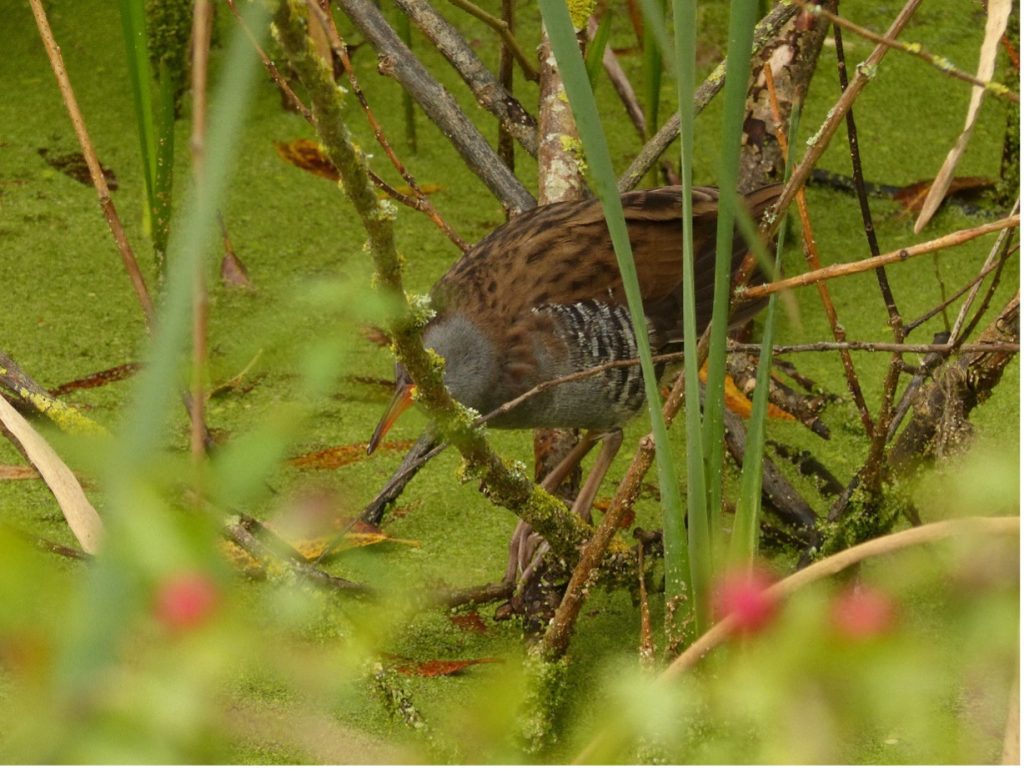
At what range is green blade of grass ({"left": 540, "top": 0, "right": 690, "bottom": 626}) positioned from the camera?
1.01m

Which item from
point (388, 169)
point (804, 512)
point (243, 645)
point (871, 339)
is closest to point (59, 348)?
point (388, 169)

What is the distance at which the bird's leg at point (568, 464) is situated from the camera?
7.77 ft

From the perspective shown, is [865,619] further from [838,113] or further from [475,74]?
[475,74]

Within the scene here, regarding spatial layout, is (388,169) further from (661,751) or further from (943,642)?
(661,751)

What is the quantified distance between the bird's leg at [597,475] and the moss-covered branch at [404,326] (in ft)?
1.36

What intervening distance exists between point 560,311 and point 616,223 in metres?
1.10

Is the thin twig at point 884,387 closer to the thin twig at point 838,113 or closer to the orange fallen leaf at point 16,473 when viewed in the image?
the thin twig at point 838,113

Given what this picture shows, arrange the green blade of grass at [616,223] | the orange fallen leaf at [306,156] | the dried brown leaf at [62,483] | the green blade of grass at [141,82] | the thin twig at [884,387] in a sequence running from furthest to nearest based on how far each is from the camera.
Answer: the orange fallen leaf at [306,156]
the thin twig at [884,387]
the green blade of grass at [141,82]
the dried brown leaf at [62,483]
the green blade of grass at [616,223]

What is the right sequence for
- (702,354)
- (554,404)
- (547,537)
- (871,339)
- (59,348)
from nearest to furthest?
(702,354)
(547,537)
(554,404)
(59,348)
(871,339)

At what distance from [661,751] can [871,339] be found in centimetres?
166

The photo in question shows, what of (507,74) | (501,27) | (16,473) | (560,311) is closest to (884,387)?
(560,311)

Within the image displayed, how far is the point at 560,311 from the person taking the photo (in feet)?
7.28

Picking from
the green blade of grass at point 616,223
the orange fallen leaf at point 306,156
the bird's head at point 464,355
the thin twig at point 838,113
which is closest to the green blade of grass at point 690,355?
the green blade of grass at point 616,223

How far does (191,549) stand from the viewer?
592 millimetres
